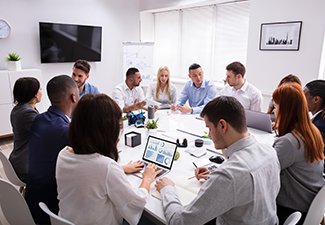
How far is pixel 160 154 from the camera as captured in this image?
1.87 meters

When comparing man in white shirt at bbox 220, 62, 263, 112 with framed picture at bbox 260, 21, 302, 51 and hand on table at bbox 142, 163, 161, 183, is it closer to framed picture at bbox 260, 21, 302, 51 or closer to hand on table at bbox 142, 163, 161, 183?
framed picture at bbox 260, 21, 302, 51

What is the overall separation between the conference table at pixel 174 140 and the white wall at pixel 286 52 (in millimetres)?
1739

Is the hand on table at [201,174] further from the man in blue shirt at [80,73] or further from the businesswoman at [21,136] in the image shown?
the man in blue shirt at [80,73]

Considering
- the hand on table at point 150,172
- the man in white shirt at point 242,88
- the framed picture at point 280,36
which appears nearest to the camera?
the hand on table at point 150,172

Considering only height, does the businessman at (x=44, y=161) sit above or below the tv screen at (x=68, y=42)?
below

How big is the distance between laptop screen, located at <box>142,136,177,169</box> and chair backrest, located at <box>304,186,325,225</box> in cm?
89

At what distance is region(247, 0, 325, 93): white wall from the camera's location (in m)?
3.71

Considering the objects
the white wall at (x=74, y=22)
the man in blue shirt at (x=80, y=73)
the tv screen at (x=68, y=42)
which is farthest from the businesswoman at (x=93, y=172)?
the tv screen at (x=68, y=42)

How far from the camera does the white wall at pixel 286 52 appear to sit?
3.71 meters

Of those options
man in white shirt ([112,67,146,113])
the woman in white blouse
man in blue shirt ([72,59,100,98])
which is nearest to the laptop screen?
man in blue shirt ([72,59,100,98])

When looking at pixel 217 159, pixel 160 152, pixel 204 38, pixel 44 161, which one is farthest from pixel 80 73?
pixel 204 38

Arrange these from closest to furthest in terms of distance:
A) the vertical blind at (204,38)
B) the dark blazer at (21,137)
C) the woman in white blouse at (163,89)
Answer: the dark blazer at (21,137) → the woman in white blouse at (163,89) → the vertical blind at (204,38)

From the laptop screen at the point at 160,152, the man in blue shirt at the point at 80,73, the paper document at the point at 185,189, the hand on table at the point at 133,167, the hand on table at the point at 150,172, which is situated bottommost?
the paper document at the point at 185,189

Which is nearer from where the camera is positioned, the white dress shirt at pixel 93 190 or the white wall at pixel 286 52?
the white dress shirt at pixel 93 190
